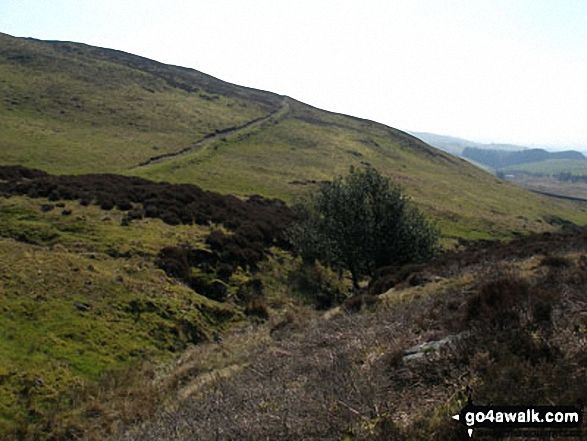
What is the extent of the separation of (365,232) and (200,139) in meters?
73.1

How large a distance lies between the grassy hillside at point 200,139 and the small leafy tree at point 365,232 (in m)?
31.1

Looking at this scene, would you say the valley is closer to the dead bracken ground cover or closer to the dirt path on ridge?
the dead bracken ground cover

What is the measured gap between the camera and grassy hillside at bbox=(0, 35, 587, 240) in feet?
217

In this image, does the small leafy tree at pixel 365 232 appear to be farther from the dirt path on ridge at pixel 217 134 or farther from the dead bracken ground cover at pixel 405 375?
the dirt path on ridge at pixel 217 134

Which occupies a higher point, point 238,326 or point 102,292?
point 102,292

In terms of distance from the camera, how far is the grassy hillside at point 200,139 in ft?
217

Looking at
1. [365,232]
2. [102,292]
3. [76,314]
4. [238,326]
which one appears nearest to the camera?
[76,314]

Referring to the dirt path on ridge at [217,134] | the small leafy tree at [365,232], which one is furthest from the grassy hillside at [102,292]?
the dirt path on ridge at [217,134]

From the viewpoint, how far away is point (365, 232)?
1102 inches

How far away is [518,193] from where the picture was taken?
12294 centimetres

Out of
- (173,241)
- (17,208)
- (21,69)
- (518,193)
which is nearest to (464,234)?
(173,241)

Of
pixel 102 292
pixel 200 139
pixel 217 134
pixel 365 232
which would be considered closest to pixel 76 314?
pixel 102 292

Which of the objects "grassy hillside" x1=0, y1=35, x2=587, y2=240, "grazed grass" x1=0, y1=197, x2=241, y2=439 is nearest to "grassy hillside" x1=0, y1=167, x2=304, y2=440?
"grazed grass" x1=0, y1=197, x2=241, y2=439

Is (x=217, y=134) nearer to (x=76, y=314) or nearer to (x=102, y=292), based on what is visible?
(x=102, y=292)
